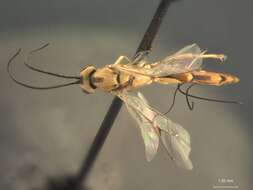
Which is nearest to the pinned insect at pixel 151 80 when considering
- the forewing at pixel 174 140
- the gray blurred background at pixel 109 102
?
the forewing at pixel 174 140

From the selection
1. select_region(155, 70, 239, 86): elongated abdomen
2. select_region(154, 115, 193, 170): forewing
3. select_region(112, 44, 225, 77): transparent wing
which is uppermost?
select_region(112, 44, 225, 77): transparent wing

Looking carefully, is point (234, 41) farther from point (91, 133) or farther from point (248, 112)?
point (91, 133)

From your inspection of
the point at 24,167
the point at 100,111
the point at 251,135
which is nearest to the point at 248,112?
the point at 251,135

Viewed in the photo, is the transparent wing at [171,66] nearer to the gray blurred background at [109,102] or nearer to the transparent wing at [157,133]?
the transparent wing at [157,133]

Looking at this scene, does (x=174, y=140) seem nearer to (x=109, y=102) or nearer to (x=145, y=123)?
(x=145, y=123)

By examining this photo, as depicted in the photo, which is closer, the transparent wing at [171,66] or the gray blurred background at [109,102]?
the transparent wing at [171,66]

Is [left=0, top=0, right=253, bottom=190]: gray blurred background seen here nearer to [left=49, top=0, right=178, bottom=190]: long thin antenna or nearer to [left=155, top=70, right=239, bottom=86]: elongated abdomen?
[left=49, top=0, right=178, bottom=190]: long thin antenna

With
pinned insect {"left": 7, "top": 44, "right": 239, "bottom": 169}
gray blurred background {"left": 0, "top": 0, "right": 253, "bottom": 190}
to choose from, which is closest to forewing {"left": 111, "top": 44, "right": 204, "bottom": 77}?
pinned insect {"left": 7, "top": 44, "right": 239, "bottom": 169}

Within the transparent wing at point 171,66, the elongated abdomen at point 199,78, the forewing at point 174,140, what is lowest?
the forewing at point 174,140
